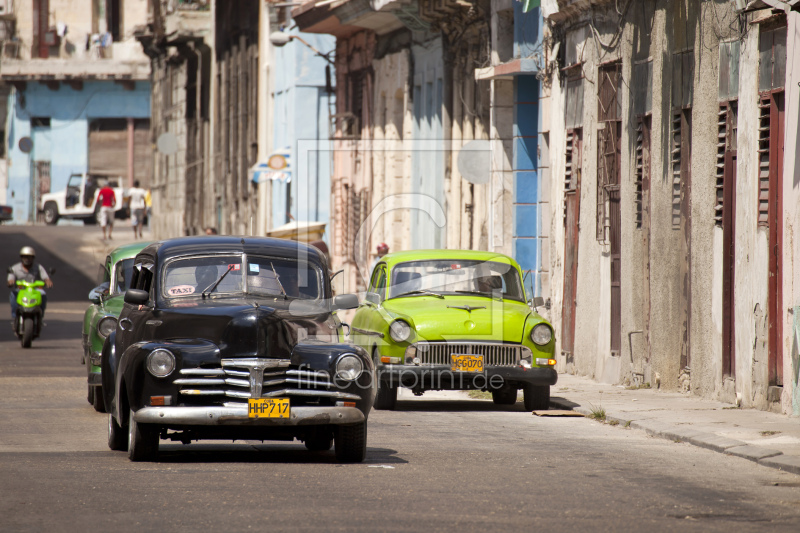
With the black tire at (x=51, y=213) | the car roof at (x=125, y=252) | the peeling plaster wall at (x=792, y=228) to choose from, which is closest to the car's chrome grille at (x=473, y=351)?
the peeling plaster wall at (x=792, y=228)

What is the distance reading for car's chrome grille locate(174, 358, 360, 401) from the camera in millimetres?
10750

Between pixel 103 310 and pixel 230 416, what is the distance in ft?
20.8

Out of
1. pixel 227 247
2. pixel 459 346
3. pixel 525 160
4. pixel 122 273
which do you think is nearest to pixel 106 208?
pixel 525 160

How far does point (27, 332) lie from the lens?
26.0 meters

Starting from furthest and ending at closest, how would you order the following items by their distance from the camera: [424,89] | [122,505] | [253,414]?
[424,89] → [253,414] → [122,505]

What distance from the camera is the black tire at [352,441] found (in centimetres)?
1118

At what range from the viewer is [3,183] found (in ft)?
237

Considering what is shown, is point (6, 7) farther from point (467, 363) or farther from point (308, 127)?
point (467, 363)

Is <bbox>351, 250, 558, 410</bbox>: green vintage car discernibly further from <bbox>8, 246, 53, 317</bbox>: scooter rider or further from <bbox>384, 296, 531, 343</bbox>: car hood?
<bbox>8, 246, 53, 317</bbox>: scooter rider

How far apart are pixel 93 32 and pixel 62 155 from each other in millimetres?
6006

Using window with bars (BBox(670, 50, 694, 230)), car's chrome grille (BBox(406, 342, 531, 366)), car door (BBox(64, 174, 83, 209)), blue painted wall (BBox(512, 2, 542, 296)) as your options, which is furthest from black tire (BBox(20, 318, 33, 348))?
car door (BBox(64, 174, 83, 209))

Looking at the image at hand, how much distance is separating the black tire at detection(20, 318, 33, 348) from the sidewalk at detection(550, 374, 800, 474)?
10709mm

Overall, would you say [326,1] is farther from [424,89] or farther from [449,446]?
[449,446]

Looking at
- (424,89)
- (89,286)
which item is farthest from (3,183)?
(424,89)
